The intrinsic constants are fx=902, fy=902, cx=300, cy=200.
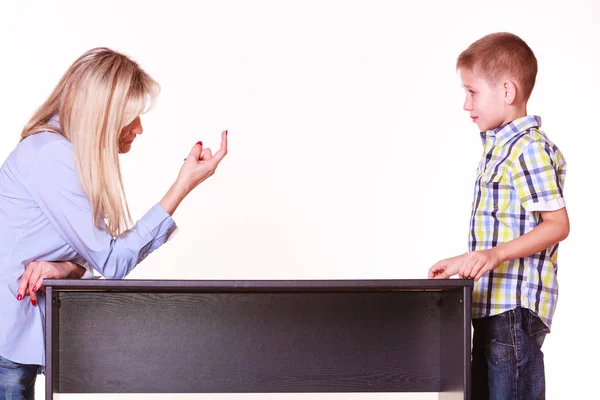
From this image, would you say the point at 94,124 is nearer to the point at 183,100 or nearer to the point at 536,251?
the point at 536,251

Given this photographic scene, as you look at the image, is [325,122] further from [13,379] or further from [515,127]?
[13,379]

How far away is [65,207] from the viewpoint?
1.88 meters

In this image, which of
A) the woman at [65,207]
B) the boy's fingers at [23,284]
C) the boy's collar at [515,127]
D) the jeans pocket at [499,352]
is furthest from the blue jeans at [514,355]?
the boy's fingers at [23,284]

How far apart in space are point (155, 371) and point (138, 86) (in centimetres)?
73

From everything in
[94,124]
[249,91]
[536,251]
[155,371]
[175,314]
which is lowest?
[155,371]

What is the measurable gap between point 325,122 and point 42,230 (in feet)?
6.75

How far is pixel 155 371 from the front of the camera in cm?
228

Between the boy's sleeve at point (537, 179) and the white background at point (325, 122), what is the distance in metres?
1.82

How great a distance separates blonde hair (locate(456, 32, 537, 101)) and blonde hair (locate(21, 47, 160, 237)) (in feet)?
2.62

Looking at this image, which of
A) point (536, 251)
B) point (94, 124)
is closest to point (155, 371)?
point (94, 124)

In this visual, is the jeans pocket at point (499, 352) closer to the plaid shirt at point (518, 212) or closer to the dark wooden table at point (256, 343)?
the plaid shirt at point (518, 212)

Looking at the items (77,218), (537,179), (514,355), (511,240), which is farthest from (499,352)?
(77,218)

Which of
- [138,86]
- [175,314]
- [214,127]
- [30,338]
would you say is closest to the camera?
[30,338]

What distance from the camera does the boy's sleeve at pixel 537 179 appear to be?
193 cm
